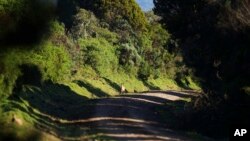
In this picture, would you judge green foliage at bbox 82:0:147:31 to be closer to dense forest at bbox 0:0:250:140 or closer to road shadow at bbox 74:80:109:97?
dense forest at bbox 0:0:250:140

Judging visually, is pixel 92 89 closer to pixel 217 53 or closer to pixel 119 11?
pixel 217 53

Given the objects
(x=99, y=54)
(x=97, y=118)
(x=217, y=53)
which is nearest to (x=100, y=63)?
(x=99, y=54)

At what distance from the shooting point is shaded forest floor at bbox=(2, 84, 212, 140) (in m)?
23.1

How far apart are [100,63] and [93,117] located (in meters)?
30.9

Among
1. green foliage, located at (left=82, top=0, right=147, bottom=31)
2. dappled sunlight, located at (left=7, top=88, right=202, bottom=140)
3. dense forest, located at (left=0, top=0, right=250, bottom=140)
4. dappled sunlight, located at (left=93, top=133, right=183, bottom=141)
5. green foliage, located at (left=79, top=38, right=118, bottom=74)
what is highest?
green foliage, located at (left=82, top=0, right=147, bottom=31)

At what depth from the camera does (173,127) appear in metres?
28.5

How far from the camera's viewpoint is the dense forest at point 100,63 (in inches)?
400

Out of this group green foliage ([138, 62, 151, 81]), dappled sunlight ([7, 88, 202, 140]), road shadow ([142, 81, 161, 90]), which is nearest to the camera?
dappled sunlight ([7, 88, 202, 140])

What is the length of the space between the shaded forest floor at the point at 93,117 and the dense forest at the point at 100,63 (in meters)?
0.17

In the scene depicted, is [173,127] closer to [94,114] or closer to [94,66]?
[94,114]

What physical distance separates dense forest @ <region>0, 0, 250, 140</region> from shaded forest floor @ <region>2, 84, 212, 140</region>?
167 millimetres

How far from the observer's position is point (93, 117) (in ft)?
97.7

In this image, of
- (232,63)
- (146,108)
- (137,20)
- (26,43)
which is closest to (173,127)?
(232,63)

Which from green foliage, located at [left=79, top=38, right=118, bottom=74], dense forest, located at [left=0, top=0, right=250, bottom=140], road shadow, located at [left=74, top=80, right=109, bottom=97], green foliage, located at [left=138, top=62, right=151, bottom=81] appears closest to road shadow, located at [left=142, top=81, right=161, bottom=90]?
green foliage, located at [left=138, top=62, right=151, bottom=81]
